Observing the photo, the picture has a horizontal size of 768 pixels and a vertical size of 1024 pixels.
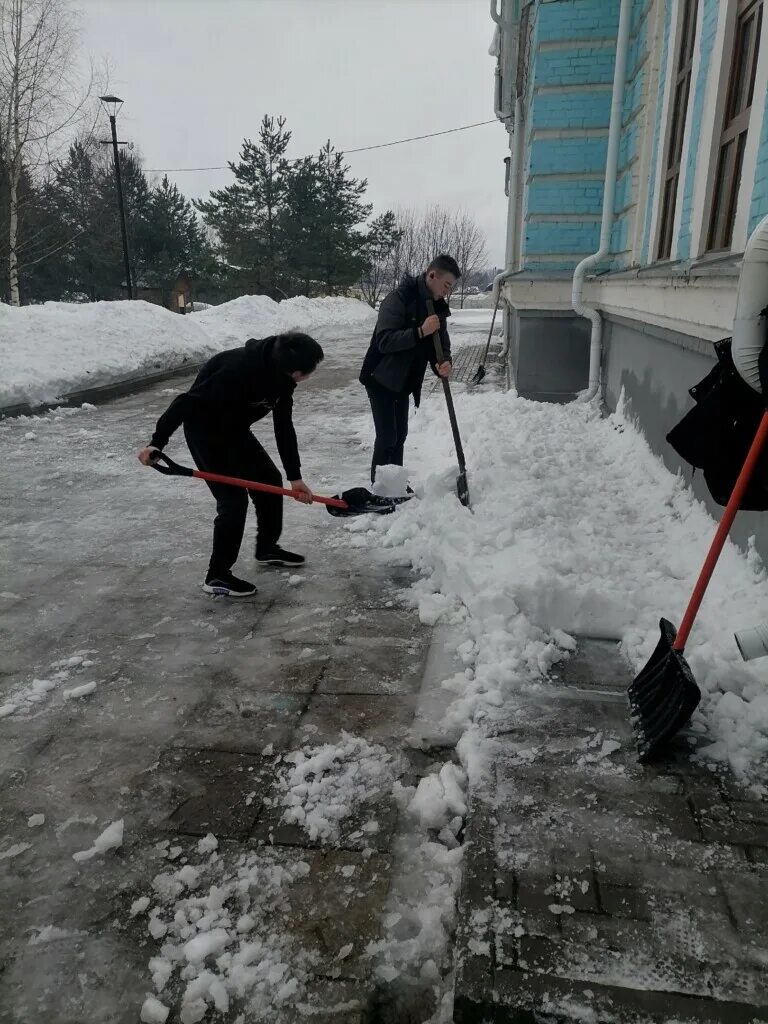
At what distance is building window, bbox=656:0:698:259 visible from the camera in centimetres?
524

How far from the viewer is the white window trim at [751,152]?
3465 millimetres

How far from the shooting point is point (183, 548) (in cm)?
443

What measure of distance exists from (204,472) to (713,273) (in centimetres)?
283

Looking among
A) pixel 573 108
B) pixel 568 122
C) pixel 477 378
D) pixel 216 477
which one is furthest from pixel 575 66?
pixel 216 477

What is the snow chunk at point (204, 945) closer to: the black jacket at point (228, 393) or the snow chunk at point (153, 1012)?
the snow chunk at point (153, 1012)

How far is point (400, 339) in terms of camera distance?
4.61 meters

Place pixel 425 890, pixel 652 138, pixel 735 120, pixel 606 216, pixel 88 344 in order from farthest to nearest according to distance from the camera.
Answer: pixel 88 344 → pixel 606 216 → pixel 652 138 → pixel 735 120 → pixel 425 890

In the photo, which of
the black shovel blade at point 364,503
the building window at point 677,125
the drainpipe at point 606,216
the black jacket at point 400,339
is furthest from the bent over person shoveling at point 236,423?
the drainpipe at point 606,216

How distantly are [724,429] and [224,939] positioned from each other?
85.4 inches

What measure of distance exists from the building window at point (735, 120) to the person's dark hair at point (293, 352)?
104 inches

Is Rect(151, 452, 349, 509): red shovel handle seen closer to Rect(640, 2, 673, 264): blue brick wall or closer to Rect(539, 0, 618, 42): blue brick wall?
Rect(640, 2, 673, 264): blue brick wall

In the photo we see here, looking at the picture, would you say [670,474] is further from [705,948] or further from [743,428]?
[705,948]

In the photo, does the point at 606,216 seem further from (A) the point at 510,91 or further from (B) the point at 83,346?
(B) the point at 83,346

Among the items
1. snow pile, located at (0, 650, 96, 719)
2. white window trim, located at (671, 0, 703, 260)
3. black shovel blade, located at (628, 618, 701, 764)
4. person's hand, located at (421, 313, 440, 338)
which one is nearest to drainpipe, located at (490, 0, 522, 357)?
white window trim, located at (671, 0, 703, 260)
